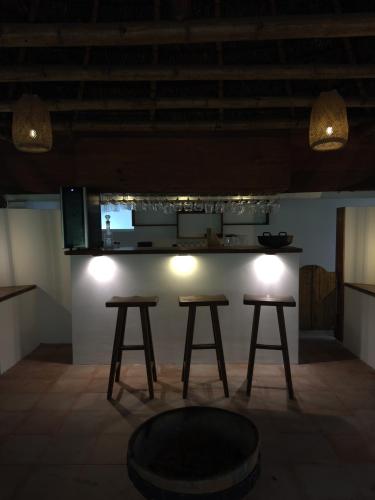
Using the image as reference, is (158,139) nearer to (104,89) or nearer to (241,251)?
(104,89)

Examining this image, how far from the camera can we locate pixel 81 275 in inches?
138

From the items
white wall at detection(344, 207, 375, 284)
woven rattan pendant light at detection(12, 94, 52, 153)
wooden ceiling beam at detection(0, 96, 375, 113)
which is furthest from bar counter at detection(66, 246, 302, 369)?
woven rattan pendant light at detection(12, 94, 52, 153)

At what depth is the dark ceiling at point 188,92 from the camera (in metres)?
2.44

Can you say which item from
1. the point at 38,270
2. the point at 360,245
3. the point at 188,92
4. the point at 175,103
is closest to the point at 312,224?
the point at 360,245

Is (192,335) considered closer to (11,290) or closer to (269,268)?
(269,268)

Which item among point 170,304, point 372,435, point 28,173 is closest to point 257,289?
point 170,304

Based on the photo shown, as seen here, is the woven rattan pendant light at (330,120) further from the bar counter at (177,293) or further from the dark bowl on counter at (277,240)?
the bar counter at (177,293)

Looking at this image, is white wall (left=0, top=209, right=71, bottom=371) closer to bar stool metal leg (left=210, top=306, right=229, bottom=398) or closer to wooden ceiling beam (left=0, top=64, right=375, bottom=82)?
wooden ceiling beam (left=0, top=64, right=375, bottom=82)

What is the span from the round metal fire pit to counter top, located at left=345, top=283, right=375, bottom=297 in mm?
2430

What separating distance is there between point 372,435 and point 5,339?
3.38m

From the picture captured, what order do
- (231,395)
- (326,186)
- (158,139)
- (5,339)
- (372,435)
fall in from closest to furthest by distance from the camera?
(372,435)
(231,395)
(5,339)
(158,139)
(326,186)

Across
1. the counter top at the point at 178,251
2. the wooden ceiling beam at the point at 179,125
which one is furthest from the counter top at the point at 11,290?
the wooden ceiling beam at the point at 179,125

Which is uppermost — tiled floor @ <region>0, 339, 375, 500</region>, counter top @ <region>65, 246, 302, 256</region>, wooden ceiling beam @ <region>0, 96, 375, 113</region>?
wooden ceiling beam @ <region>0, 96, 375, 113</region>

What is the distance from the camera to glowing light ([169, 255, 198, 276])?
139 inches
